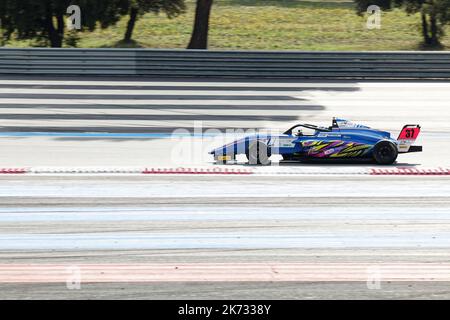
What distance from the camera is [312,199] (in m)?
12.9

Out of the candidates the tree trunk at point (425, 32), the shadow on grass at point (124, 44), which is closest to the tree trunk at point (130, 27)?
the shadow on grass at point (124, 44)

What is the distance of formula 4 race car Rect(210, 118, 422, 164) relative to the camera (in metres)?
15.4

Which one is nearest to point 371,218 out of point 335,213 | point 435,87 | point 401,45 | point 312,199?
point 335,213

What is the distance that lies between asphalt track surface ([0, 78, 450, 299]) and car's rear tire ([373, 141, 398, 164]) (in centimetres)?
28

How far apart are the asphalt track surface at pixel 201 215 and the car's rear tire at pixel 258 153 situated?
79 cm

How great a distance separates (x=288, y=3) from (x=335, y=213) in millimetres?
29386

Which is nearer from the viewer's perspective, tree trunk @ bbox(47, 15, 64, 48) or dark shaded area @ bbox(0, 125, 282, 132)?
dark shaded area @ bbox(0, 125, 282, 132)

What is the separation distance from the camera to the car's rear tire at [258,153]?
Result: 607 inches

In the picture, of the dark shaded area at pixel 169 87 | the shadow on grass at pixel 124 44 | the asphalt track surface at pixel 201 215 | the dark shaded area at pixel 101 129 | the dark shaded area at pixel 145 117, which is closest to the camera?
the asphalt track surface at pixel 201 215

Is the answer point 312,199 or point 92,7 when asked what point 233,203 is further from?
point 92,7

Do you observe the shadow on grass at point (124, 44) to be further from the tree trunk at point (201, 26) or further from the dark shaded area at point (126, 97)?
the dark shaded area at point (126, 97)

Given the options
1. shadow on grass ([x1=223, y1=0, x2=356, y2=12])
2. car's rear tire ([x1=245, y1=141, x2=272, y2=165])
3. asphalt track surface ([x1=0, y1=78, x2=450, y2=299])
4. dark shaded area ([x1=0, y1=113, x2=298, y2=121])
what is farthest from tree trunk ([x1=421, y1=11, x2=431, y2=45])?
car's rear tire ([x1=245, y1=141, x2=272, y2=165])

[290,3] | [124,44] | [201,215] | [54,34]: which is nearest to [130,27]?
[124,44]

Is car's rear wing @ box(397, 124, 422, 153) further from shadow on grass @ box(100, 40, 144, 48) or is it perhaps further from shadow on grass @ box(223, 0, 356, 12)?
shadow on grass @ box(223, 0, 356, 12)
